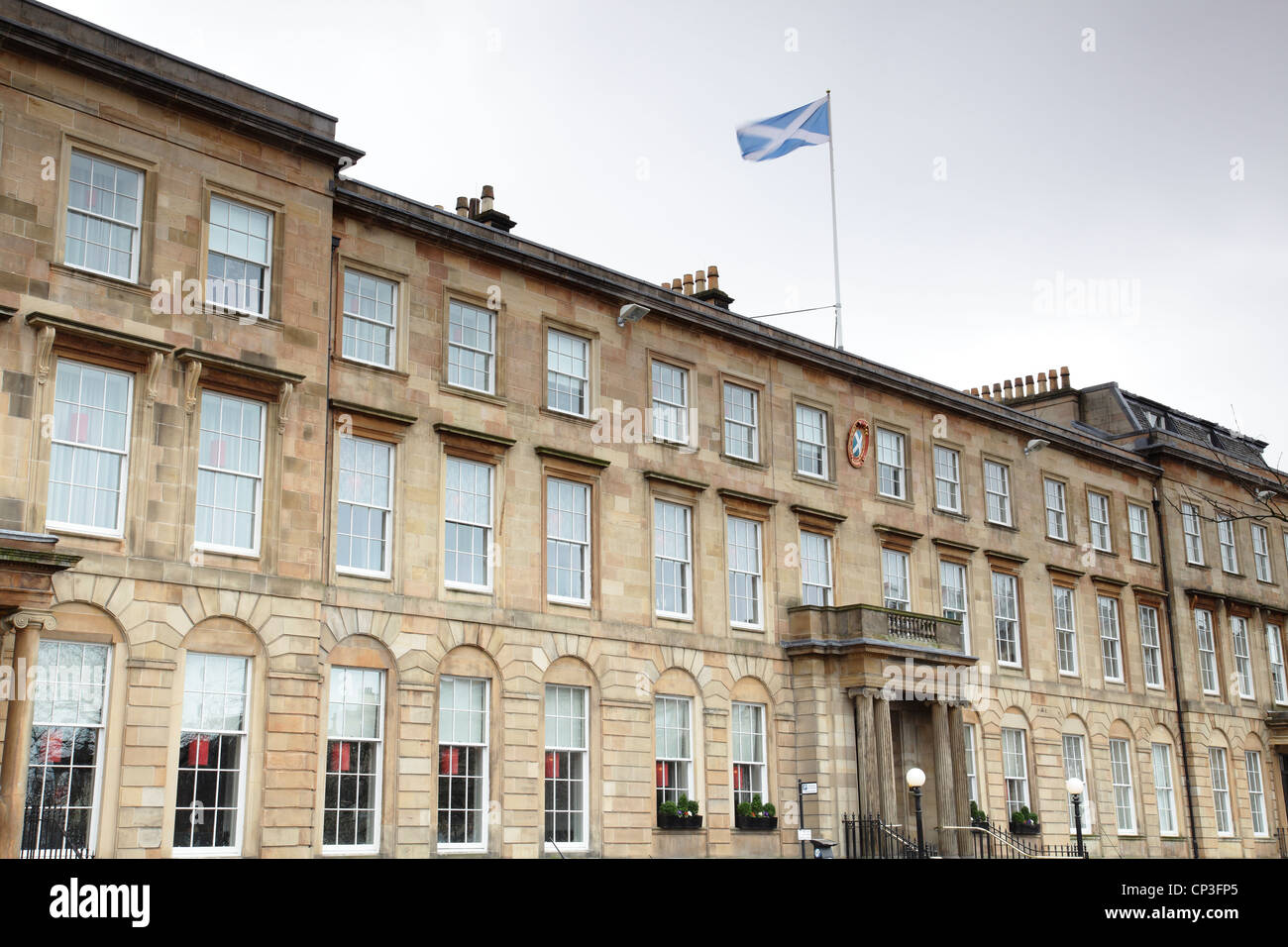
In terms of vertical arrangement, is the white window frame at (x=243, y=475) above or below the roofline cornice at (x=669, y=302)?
below

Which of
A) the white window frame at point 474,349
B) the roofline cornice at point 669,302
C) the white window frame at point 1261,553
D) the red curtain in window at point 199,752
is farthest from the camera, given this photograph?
the white window frame at point 1261,553

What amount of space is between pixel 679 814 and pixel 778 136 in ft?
57.3

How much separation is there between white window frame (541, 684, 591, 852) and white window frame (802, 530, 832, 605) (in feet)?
23.6

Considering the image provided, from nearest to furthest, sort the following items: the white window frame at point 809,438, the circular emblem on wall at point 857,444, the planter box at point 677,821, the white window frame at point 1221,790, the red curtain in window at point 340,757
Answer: the red curtain in window at point 340,757
the planter box at point 677,821
the white window frame at point 809,438
the circular emblem on wall at point 857,444
the white window frame at point 1221,790

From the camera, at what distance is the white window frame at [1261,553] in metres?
46.9

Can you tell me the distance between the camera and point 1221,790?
41750 mm

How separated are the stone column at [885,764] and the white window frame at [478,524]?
10.1 meters

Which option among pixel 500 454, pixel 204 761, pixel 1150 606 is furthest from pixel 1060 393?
pixel 204 761

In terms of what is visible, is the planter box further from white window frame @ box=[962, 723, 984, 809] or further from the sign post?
white window frame @ box=[962, 723, 984, 809]

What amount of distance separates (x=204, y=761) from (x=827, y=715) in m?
14.6

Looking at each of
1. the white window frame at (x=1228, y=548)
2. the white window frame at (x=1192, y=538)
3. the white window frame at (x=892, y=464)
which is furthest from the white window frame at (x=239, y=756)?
the white window frame at (x=1228, y=548)

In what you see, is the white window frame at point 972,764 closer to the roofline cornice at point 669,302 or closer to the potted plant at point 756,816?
the potted plant at point 756,816

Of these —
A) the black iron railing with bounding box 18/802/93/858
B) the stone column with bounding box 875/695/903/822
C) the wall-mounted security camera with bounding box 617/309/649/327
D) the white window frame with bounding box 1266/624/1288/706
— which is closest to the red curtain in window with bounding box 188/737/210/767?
the black iron railing with bounding box 18/802/93/858

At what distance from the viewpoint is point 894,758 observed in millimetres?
31672
